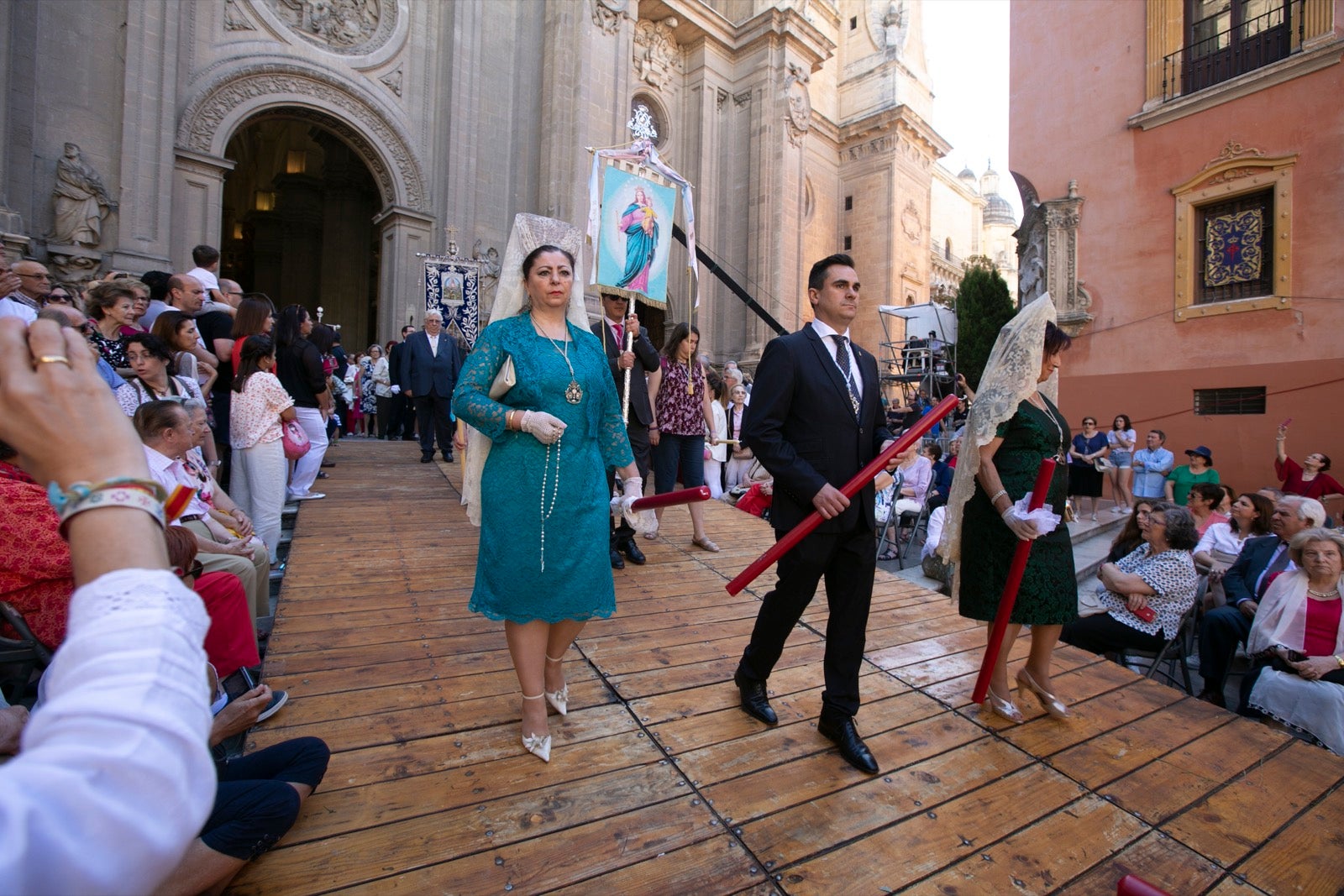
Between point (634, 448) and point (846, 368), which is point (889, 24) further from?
point (846, 368)

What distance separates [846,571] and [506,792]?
159 centimetres

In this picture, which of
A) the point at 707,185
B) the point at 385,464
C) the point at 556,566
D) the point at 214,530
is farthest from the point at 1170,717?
the point at 707,185

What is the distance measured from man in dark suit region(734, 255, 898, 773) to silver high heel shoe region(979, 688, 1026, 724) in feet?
2.91

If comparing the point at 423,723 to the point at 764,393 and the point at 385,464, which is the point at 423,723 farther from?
the point at 385,464

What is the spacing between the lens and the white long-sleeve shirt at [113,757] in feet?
2.08

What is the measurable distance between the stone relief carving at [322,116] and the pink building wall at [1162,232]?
518 inches

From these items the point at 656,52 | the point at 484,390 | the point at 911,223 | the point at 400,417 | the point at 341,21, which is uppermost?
the point at 656,52

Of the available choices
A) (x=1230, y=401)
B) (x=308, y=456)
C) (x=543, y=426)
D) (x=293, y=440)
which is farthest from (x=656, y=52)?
(x=543, y=426)

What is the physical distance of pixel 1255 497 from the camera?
5906 millimetres

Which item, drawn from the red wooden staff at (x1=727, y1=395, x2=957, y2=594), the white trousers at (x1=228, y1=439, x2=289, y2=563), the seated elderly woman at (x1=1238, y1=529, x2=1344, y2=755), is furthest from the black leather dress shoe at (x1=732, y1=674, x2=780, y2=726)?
the white trousers at (x1=228, y1=439, x2=289, y2=563)

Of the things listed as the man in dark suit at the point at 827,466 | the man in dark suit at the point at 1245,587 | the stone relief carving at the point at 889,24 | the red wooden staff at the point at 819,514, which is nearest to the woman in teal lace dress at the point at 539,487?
the red wooden staff at the point at 819,514

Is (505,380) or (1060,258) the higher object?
(1060,258)

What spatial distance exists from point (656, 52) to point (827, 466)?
66.0 feet

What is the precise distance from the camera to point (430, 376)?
29.3ft
